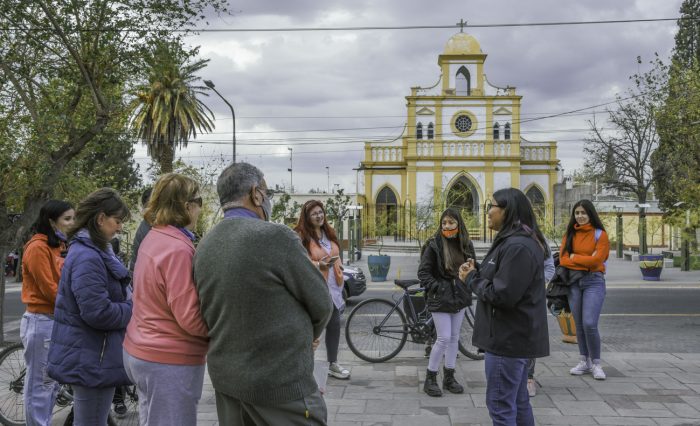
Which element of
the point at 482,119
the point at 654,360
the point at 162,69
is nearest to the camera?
the point at 654,360

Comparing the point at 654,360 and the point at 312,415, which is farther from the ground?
the point at 312,415

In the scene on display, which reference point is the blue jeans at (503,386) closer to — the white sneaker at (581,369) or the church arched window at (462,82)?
the white sneaker at (581,369)

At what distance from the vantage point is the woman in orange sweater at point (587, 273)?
7105 millimetres

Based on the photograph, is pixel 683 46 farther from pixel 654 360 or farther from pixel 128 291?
pixel 128 291

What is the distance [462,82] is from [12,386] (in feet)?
151

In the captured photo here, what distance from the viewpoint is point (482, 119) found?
4812 cm

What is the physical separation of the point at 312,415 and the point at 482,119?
46.7 meters

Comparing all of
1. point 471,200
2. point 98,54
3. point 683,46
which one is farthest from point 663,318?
point 471,200

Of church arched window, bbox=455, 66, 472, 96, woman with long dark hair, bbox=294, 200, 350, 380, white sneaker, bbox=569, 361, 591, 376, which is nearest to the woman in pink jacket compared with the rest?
woman with long dark hair, bbox=294, 200, 350, 380

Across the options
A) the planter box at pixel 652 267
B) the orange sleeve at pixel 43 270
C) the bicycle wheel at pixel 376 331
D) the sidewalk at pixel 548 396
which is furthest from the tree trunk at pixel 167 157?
the orange sleeve at pixel 43 270

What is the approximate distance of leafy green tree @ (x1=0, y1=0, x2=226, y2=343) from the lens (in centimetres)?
968

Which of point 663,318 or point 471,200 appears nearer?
point 663,318

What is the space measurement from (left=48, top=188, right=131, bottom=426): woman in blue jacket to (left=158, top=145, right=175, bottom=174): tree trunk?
26925 mm

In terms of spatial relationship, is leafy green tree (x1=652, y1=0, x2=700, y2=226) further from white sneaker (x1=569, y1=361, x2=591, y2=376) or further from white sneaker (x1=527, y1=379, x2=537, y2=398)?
white sneaker (x1=527, y1=379, x2=537, y2=398)
